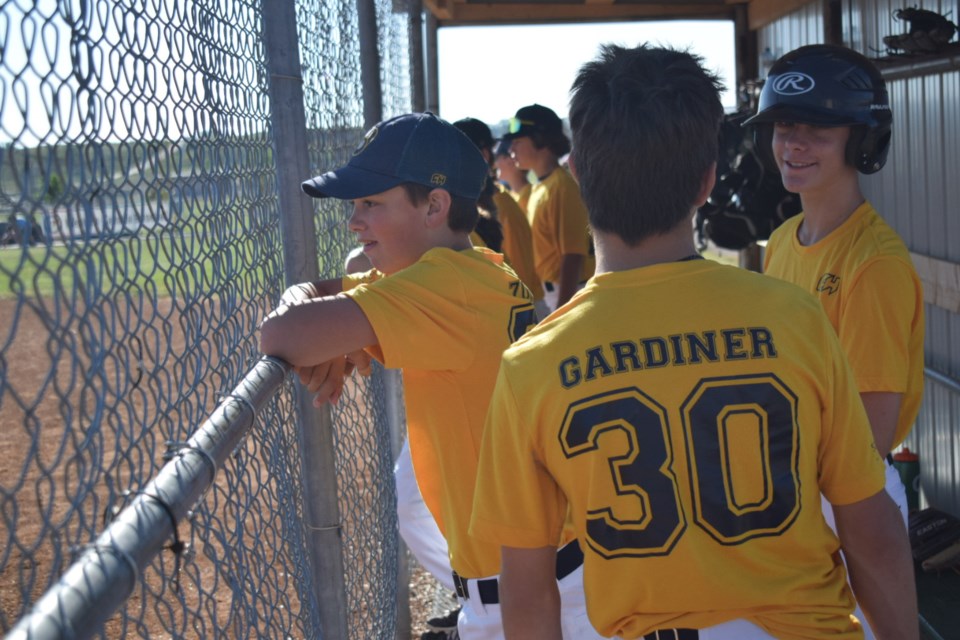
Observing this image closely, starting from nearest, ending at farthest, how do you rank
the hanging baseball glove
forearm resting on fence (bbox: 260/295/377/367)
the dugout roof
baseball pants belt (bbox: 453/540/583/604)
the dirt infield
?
1. the dirt infield
2. forearm resting on fence (bbox: 260/295/377/367)
3. baseball pants belt (bbox: 453/540/583/604)
4. the hanging baseball glove
5. the dugout roof

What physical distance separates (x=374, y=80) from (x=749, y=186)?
13.1ft

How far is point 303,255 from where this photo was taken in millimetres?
2705

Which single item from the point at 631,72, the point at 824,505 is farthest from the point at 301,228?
the point at 824,505

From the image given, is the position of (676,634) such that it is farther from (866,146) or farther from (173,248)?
(866,146)

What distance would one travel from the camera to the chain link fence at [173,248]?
1.26m

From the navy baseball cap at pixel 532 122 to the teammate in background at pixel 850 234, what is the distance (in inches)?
153

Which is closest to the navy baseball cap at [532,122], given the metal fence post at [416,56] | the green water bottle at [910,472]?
the metal fence post at [416,56]

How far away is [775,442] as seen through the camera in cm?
168

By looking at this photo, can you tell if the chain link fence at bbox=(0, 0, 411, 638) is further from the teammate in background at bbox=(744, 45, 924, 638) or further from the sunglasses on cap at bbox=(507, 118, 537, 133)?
the sunglasses on cap at bbox=(507, 118, 537, 133)

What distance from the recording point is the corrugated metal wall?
533cm

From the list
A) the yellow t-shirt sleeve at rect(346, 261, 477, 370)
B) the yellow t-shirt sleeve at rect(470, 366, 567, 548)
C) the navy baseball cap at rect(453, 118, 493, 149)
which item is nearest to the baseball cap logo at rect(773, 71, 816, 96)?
the yellow t-shirt sleeve at rect(346, 261, 477, 370)

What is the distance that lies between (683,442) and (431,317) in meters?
0.80

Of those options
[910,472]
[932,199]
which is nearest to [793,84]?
[932,199]

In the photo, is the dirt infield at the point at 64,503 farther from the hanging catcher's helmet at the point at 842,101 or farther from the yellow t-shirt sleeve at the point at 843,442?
the hanging catcher's helmet at the point at 842,101
